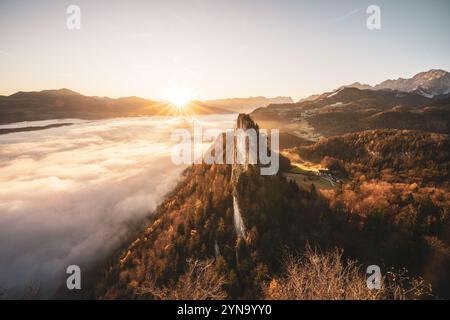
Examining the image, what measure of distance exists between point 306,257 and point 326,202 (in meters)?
14.7

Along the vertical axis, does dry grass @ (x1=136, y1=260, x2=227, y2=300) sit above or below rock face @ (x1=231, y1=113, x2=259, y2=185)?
below

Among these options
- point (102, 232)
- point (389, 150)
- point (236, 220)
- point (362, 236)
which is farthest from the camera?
point (102, 232)

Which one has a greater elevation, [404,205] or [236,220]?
[404,205]

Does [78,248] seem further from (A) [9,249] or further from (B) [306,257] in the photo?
(B) [306,257]

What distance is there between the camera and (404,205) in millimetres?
51062

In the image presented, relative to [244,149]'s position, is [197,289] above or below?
below

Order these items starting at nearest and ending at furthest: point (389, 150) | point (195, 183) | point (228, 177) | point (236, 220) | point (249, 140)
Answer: point (236, 220), point (249, 140), point (228, 177), point (389, 150), point (195, 183)

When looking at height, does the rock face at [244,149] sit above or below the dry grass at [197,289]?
above

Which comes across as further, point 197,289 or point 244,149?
point 244,149

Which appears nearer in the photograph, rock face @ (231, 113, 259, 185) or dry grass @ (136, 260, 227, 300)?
dry grass @ (136, 260, 227, 300)

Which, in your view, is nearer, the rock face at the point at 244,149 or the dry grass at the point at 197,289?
the dry grass at the point at 197,289

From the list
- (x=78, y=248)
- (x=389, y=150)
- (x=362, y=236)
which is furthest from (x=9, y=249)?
(x=389, y=150)

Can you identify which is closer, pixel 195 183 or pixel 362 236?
pixel 362 236
